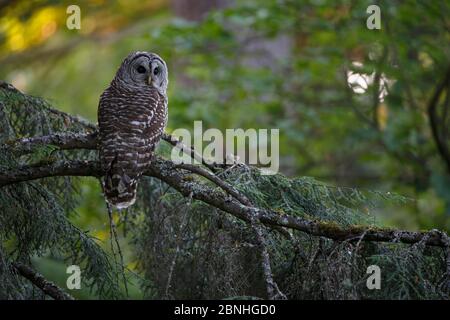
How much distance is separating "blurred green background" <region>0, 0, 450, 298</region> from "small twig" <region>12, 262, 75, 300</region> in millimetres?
2706

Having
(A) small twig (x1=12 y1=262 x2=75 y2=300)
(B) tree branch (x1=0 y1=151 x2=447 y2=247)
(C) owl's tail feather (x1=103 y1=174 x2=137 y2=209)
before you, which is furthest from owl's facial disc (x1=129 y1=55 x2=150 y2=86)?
(A) small twig (x1=12 y1=262 x2=75 y2=300)

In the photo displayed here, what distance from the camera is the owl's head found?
19.1 ft

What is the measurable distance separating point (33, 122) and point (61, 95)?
34.1 feet

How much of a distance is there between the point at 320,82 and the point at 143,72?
17.7 feet

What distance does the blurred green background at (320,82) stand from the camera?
28.1ft

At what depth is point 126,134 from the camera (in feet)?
16.0

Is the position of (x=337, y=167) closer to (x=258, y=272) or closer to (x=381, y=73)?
(x=381, y=73)

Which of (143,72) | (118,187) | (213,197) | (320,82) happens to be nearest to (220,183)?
(213,197)

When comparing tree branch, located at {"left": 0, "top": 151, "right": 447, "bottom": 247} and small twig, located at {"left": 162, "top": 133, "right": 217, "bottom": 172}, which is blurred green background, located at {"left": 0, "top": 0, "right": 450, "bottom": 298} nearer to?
small twig, located at {"left": 162, "top": 133, "right": 217, "bottom": 172}

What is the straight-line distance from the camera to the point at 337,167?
38.1ft

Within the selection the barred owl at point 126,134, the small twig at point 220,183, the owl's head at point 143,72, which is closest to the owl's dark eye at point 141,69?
the owl's head at point 143,72

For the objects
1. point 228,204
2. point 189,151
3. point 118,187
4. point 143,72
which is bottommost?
point 228,204

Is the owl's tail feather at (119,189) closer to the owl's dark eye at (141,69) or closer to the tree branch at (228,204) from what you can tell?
the tree branch at (228,204)

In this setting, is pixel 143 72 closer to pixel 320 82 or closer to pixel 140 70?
pixel 140 70
